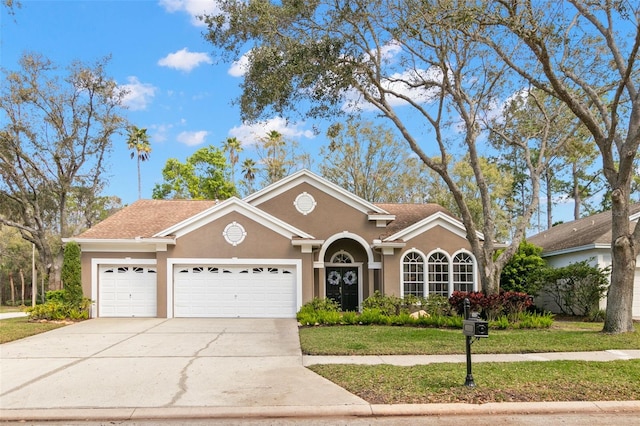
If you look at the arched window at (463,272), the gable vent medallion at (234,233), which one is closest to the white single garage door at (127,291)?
the gable vent medallion at (234,233)

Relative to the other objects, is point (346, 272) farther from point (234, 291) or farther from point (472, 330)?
point (472, 330)

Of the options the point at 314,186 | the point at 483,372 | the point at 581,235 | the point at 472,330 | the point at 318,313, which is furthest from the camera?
the point at 581,235

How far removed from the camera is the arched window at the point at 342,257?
22906 mm

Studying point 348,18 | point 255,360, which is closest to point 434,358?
point 255,360

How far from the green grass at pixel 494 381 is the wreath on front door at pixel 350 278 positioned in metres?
13.2

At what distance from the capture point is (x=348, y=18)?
16.0 meters

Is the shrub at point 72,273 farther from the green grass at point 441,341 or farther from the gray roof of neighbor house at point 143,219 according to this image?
the green grass at point 441,341

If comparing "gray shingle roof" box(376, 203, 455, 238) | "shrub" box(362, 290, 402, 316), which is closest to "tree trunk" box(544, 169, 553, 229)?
"gray shingle roof" box(376, 203, 455, 238)

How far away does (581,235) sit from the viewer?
23562 mm

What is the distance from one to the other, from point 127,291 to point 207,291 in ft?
10.5

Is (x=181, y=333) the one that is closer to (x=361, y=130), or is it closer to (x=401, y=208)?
(x=401, y=208)

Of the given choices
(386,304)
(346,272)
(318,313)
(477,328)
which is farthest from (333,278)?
(477,328)

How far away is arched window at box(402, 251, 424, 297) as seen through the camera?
2119 cm

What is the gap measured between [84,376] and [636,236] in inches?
541
